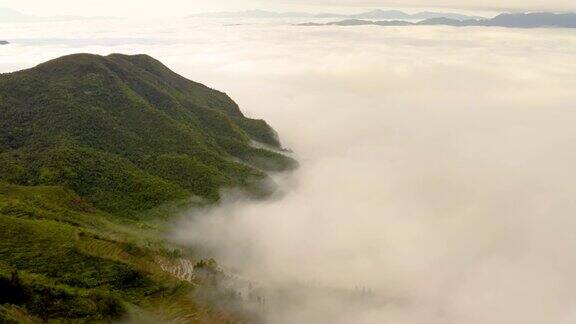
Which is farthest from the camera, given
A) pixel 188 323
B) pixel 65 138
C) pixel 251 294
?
pixel 65 138

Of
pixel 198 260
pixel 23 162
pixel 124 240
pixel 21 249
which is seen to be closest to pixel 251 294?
pixel 198 260

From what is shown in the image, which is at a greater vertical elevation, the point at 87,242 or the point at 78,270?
the point at 87,242

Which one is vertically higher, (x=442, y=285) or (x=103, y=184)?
(x=103, y=184)

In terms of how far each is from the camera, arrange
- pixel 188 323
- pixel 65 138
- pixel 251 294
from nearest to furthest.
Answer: pixel 188 323, pixel 251 294, pixel 65 138

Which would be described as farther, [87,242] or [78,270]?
[87,242]

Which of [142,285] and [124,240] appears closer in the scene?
[142,285]

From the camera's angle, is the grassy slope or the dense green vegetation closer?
the grassy slope

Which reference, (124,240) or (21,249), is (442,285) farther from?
(21,249)

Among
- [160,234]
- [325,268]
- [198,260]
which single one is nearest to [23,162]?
[160,234]

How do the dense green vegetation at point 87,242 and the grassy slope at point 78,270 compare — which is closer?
the grassy slope at point 78,270

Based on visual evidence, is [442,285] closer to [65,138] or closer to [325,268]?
[325,268]

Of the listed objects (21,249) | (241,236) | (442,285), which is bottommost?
(442,285)
